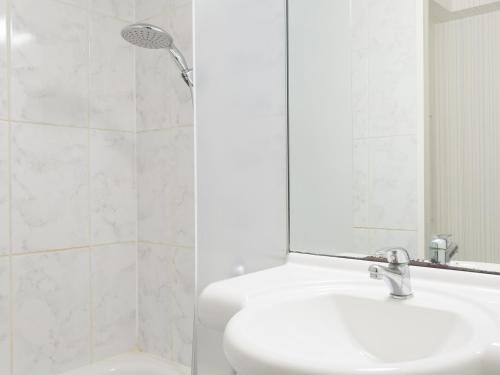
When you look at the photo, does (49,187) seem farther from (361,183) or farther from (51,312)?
(361,183)

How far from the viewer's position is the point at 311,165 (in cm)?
99

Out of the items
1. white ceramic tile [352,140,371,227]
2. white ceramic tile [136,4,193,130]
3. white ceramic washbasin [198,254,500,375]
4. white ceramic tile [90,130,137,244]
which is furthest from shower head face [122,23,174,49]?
white ceramic washbasin [198,254,500,375]

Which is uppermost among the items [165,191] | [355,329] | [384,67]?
[384,67]

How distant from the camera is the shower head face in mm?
1087

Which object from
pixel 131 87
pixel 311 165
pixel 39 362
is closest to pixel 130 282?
pixel 39 362

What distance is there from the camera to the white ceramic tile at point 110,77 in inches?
58.8

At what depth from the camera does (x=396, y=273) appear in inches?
26.8

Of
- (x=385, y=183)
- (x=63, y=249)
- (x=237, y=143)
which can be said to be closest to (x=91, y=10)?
(x=63, y=249)

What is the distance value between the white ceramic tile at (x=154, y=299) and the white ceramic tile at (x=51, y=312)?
21 centimetres

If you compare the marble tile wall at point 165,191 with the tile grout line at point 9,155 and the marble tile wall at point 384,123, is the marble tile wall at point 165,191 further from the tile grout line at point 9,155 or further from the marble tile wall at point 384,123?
the marble tile wall at point 384,123

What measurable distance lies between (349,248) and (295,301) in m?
0.25

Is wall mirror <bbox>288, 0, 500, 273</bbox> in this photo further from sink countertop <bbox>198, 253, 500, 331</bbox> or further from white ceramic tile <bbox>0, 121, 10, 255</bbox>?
white ceramic tile <bbox>0, 121, 10, 255</bbox>

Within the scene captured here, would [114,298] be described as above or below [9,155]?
below

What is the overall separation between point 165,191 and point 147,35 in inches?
22.7
